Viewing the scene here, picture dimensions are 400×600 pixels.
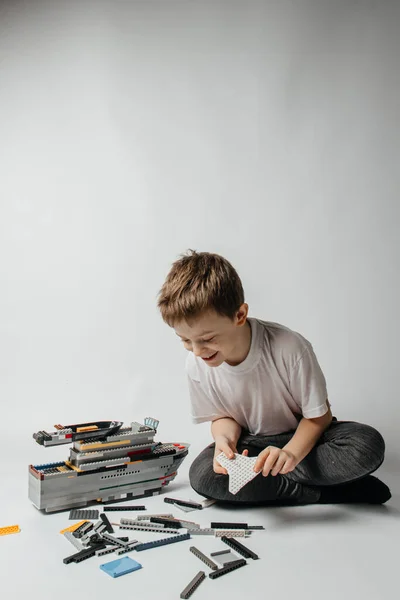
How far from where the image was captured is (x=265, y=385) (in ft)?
6.38

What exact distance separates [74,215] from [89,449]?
1.33m

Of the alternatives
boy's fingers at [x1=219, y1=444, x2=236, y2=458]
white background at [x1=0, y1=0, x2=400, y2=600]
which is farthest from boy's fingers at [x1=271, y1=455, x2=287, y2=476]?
white background at [x1=0, y1=0, x2=400, y2=600]

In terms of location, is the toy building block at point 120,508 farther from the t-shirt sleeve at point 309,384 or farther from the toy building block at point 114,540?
the t-shirt sleeve at point 309,384

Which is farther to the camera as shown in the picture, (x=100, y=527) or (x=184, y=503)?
(x=184, y=503)

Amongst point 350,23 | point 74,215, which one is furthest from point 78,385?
point 350,23

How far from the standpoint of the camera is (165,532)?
1.73m

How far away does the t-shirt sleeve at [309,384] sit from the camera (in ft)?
6.15

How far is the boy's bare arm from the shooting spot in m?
1.84

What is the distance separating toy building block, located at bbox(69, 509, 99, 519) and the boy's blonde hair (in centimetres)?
58

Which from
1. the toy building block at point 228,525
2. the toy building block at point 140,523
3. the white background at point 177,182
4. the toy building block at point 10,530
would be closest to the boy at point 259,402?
the toy building block at point 228,525

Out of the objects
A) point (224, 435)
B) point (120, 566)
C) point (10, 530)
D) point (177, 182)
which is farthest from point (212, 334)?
point (177, 182)

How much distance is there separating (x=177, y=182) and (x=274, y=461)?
1582mm

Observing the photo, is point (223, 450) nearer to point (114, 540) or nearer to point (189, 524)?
point (189, 524)

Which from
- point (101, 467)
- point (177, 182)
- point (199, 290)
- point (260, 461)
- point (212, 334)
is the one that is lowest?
point (101, 467)
